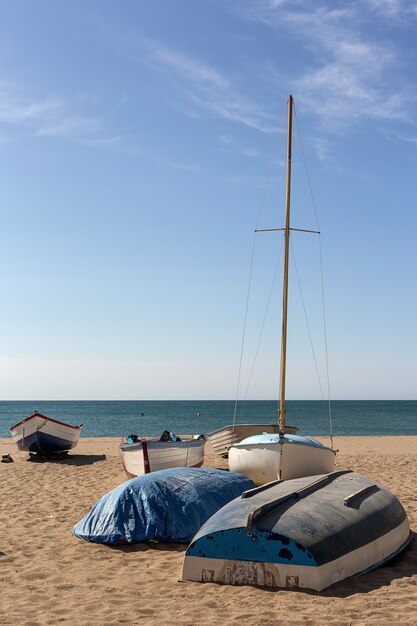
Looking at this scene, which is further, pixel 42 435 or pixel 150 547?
pixel 42 435

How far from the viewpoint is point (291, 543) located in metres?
6.50

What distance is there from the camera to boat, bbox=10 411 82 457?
70.4 feet

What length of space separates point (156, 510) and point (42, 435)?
44.9 ft

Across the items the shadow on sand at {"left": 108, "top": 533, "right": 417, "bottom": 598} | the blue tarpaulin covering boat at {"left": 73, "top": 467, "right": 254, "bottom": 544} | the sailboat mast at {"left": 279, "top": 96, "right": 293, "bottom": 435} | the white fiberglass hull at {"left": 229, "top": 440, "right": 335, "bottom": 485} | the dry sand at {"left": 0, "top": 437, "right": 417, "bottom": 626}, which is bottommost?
the dry sand at {"left": 0, "top": 437, "right": 417, "bottom": 626}

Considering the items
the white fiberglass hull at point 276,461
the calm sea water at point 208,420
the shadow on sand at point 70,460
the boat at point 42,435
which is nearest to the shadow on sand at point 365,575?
the white fiberglass hull at point 276,461

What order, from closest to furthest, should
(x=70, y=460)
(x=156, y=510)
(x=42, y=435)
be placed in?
(x=156, y=510) → (x=70, y=460) → (x=42, y=435)

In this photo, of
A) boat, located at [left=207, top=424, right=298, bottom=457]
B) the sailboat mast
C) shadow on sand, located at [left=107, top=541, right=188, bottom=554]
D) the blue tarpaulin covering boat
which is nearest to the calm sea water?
boat, located at [left=207, top=424, right=298, bottom=457]

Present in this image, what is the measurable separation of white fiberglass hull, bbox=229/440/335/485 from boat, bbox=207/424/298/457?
5.08 metres

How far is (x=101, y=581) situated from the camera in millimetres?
7141

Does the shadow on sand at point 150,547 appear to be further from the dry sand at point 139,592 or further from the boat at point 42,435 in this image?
the boat at point 42,435

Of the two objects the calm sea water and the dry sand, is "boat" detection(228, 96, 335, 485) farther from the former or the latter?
the calm sea water

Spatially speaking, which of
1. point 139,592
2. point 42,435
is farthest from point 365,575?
point 42,435

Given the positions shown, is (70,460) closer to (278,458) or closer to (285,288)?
(285,288)

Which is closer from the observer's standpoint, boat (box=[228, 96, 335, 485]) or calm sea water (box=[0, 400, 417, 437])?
boat (box=[228, 96, 335, 485])
